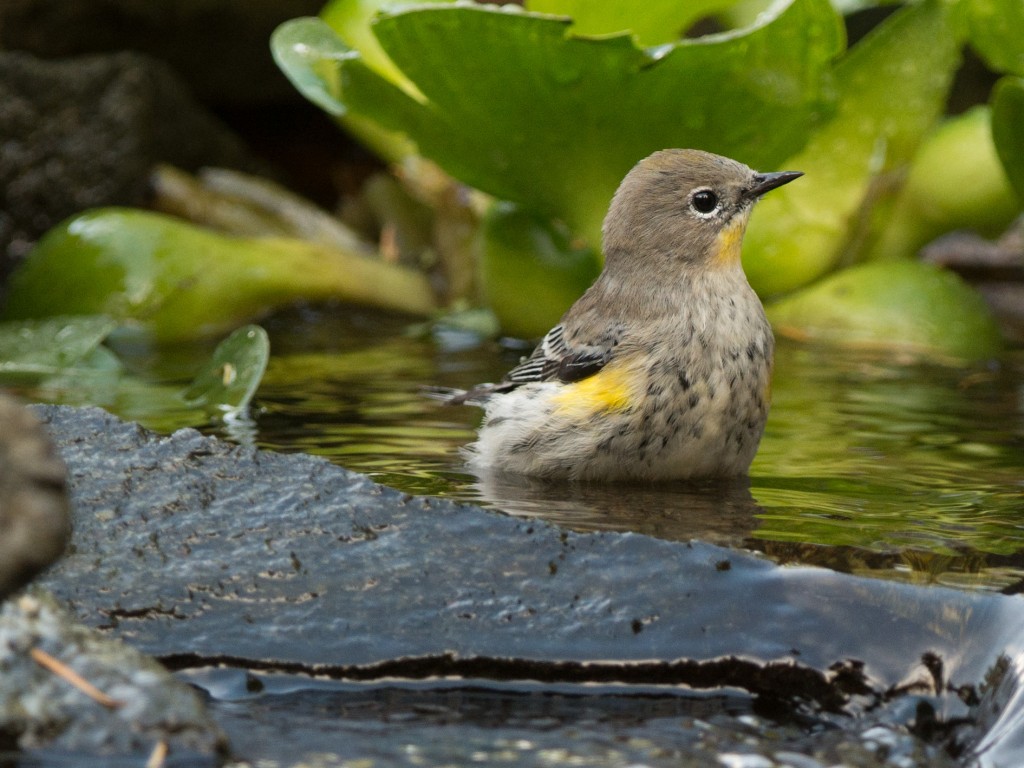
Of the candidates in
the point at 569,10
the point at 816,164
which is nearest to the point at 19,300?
the point at 569,10

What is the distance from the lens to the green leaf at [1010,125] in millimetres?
5520

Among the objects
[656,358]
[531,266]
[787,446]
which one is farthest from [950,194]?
[656,358]

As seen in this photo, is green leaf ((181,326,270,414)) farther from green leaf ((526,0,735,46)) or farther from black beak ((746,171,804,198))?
green leaf ((526,0,735,46))

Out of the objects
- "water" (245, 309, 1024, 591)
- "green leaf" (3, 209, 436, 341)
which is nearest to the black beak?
"water" (245, 309, 1024, 591)

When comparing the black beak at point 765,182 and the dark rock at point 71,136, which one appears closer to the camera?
the black beak at point 765,182

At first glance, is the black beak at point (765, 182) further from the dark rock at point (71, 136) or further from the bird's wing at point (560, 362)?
the dark rock at point (71, 136)

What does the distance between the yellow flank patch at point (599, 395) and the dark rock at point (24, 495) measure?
6.15 feet

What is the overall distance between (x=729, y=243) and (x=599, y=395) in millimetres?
744

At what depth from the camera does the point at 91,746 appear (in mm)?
2281

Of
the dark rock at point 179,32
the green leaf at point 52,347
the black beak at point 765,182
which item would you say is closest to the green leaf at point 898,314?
the black beak at point 765,182

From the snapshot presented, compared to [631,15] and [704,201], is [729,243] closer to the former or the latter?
[704,201]

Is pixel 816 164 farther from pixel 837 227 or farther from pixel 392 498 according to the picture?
pixel 392 498

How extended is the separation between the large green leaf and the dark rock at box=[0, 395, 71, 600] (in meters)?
3.20

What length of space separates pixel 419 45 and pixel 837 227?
2.19 m
